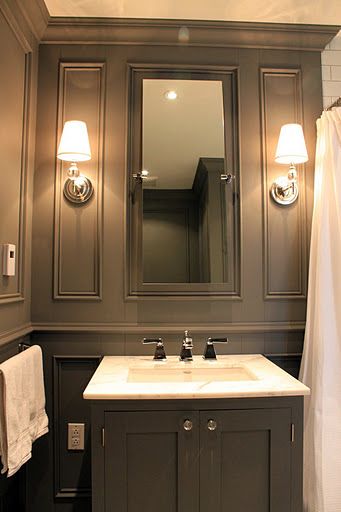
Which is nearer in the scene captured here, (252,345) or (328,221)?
(328,221)

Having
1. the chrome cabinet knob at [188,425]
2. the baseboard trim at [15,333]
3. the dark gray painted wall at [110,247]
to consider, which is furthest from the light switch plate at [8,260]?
the chrome cabinet knob at [188,425]

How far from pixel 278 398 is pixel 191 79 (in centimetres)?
162

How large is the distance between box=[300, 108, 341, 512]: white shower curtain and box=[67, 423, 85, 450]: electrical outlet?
108 centimetres

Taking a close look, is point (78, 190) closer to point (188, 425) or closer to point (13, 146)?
point (13, 146)

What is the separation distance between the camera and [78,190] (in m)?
1.87

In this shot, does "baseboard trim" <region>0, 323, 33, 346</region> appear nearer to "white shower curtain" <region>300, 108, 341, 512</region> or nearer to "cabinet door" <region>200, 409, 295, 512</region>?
"cabinet door" <region>200, 409, 295, 512</region>

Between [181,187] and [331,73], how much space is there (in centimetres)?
107

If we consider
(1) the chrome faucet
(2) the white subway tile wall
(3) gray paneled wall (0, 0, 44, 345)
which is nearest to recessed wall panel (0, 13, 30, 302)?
(3) gray paneled wall (0, 0, 44, 345)

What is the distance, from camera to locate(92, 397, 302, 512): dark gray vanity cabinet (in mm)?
1313

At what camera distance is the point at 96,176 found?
1.89 metres

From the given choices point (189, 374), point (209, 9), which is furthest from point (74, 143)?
point (189, 374)

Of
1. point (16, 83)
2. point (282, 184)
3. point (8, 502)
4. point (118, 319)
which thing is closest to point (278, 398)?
point (118, 319)

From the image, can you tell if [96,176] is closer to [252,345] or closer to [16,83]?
[16,83]

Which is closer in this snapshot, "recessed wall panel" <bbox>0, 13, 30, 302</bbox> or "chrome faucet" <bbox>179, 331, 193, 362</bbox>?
"recessed wall panel" <bbox>0, 13, 30, 302</bbox>
